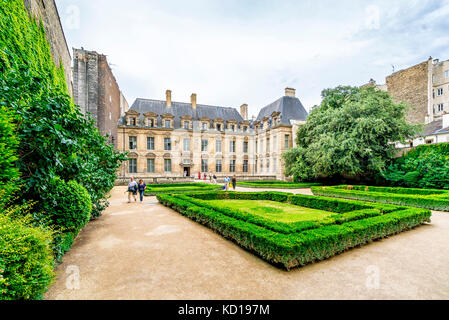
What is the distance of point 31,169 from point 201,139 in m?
27.4

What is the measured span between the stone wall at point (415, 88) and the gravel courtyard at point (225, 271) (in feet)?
115

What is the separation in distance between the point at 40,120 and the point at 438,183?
21.7m

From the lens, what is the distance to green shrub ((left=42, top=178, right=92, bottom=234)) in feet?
15.1

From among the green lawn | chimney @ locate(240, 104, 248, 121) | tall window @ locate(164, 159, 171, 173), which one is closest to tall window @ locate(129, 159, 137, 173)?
tall window @ locate(164, 159, 171, 173)

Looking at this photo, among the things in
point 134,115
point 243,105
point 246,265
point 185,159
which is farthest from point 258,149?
point 246,265

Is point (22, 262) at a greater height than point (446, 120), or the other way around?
point (446, 120)

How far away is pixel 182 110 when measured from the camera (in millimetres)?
32344

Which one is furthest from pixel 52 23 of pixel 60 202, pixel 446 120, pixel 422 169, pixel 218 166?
pixel 446 120

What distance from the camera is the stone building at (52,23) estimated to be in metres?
7.95

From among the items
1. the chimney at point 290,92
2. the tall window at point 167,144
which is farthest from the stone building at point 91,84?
the chimney at point 290,92

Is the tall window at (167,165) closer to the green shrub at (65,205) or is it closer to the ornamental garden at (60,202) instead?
the ornamental garden at (60,202)

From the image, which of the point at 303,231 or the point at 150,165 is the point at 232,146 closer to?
the point at 150,165

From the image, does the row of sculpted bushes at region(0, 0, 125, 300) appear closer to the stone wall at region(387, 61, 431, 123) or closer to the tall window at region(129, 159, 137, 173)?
the tall window at region(129, 159, 137, 173)

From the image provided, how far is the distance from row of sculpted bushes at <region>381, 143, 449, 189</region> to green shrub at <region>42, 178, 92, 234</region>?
68.0ft
